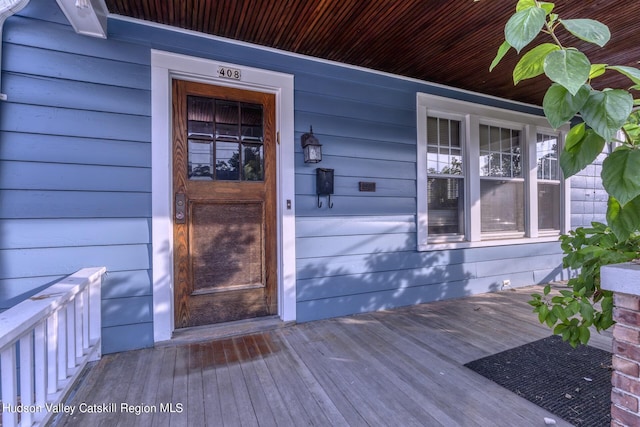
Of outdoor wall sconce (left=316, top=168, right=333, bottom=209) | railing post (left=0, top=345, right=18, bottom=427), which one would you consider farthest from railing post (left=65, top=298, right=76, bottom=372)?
outdoor wall sconce (left=316, top=168, right=333, bottom=209)

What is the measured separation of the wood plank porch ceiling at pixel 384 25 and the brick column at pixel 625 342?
2042 mm

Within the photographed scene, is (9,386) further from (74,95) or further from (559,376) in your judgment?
(559,376)

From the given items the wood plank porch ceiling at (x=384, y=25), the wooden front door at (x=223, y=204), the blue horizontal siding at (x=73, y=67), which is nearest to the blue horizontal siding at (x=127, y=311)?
the wooden front door at (x=223, y=204)

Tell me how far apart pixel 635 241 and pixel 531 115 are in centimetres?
342

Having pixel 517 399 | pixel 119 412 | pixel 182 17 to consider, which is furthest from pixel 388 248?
pixel 182 17

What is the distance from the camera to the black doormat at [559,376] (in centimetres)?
155

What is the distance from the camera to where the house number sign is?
2.40 metres

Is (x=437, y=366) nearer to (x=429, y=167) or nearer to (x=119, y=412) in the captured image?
(x=119, y=412)

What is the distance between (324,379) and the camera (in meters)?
1.83

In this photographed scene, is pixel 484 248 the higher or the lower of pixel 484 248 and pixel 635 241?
the lower

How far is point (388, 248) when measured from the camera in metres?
3.05

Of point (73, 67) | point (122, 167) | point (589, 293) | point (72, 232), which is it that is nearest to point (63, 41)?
point (73, 67)

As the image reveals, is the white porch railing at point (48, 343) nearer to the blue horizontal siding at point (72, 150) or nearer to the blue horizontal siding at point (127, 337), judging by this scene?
the blue horizontal siding at point (127, 337)

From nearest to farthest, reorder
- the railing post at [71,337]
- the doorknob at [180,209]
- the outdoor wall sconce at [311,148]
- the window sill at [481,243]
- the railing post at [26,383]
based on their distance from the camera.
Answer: the railing post at [26,383], the railing post at [71,337], the doorknob at [180,209], the outdoor wall sconce at [311,148], the window sill at [481,243]
